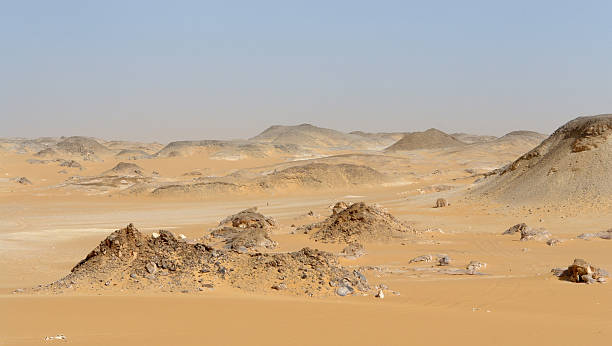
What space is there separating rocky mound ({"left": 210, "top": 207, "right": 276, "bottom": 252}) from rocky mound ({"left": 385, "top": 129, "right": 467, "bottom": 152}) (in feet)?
315

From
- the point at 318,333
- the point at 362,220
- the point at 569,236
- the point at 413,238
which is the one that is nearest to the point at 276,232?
the point at 362,220

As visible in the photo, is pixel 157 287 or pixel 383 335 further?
pixel 157 287

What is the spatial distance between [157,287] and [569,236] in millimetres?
16821

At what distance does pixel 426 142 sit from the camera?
123750mm

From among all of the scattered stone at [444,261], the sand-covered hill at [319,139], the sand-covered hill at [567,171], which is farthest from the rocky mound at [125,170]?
the sand-covered hill at [319,139]

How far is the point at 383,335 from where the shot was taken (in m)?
8.22

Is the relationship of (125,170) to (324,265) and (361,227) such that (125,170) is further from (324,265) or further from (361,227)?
(324,265)

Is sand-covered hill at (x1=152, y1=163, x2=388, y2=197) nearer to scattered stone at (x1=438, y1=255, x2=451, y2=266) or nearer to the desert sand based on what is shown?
the desert sand

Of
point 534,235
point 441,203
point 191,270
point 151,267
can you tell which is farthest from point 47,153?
point 191,270

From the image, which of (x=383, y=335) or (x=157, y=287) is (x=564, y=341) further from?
(x=157, y=287)

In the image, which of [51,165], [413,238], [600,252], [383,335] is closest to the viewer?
[383,335]

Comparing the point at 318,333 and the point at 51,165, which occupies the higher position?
the point at 51,165

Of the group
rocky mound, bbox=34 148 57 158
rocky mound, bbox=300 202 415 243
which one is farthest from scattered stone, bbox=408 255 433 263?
rocky mound, bbox=34 148 57 158

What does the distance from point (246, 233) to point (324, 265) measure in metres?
10.3
